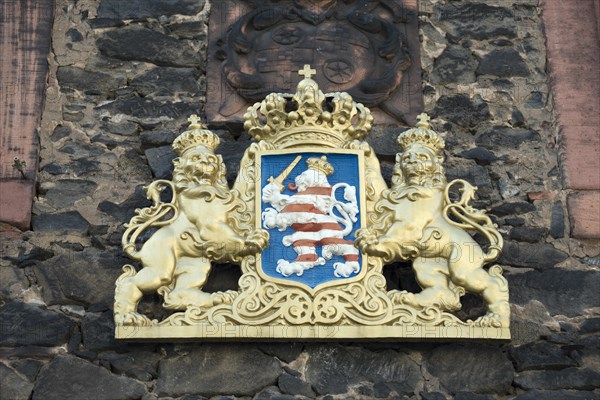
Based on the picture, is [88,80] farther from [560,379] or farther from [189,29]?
[560,379]

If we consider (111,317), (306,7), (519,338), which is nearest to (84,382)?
(111,317)

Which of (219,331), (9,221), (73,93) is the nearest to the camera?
(219,331)

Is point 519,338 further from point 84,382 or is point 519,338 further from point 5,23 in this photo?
point 5,23

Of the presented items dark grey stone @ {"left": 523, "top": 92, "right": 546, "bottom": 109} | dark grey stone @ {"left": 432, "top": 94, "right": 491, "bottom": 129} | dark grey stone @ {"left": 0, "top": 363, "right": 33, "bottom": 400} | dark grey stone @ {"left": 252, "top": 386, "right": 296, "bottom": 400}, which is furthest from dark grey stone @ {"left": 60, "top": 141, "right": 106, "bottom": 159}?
A: dark grey stone @ {"left": 523, "top": 92, "right": 546, "bottom": 109}

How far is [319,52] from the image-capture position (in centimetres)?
755

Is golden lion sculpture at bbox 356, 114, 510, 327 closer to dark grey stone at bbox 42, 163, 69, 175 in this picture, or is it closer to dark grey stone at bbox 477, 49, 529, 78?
dark grey stone at bbox 477, 49, 529, 78

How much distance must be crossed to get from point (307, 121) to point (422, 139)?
1.69ft

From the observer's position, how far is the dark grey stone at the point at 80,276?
21.8 ft

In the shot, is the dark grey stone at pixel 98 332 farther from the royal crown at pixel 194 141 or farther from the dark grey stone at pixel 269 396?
the royal crown at pixel 194 141

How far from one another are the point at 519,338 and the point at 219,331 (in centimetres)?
127

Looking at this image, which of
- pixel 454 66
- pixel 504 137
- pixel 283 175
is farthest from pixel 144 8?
pixel 504 137

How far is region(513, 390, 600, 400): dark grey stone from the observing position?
6.39 metres

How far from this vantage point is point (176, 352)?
6465mm

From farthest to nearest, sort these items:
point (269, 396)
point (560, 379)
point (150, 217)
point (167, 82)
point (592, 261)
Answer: point (167, 82) < point (592, 261) < point (150, 217) < point (560, 379) < point (269, 396)
